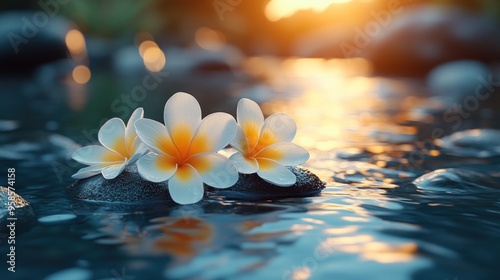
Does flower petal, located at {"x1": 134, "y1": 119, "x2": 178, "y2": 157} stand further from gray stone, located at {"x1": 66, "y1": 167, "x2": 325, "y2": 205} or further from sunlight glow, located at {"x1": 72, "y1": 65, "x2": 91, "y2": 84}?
sunlight glow, located at {"x1": 72, "y1": 65, "x2": 91, "y2": 84}

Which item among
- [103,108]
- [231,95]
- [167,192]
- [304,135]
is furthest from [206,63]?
[167,192]

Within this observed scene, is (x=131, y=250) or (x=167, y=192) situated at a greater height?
(x=167, y=192)

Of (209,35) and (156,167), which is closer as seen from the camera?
(156,167)

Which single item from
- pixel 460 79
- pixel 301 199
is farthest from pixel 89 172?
pixel 460 79

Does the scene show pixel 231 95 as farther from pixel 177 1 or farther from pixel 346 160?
pixel 177 1

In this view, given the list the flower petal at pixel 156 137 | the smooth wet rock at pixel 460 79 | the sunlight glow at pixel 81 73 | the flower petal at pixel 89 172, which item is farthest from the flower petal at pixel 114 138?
the sunlight glow at pixel 81 73

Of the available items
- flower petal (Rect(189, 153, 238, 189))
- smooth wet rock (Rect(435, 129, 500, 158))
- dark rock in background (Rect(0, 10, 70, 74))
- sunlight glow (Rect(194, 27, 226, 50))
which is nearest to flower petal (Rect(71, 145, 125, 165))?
flower petal (Rect(189, 153, 238, 189))

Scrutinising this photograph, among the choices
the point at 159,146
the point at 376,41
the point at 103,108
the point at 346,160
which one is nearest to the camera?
the point at 159,146

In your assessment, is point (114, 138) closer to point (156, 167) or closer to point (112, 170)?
point (112, 170)
